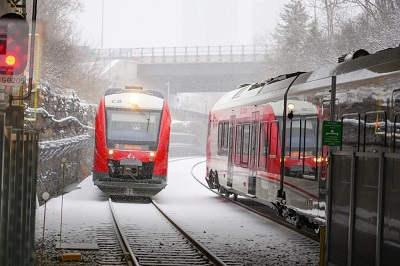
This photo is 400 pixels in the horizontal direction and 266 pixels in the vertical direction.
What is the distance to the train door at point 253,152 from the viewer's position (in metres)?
21.1

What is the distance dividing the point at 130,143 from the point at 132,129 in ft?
1.76

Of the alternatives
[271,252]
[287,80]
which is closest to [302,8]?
[287,80]

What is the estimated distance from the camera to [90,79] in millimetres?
60562

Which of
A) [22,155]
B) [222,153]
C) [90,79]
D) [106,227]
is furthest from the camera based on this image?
[90,79]

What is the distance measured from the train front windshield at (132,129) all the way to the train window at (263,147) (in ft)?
17.3

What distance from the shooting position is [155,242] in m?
16.0

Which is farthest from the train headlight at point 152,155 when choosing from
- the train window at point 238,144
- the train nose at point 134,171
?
the train window at point 238,144

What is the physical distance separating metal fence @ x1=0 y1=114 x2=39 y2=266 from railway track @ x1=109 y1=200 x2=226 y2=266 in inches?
125

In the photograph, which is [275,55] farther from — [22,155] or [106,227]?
[22,155]

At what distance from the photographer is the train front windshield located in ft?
81.6

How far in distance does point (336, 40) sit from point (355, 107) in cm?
4198

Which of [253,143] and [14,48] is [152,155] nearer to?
[253,143]

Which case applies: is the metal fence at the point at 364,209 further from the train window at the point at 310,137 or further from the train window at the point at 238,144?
the train window at the point at 238,144

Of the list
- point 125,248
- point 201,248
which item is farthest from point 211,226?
point 125,248
